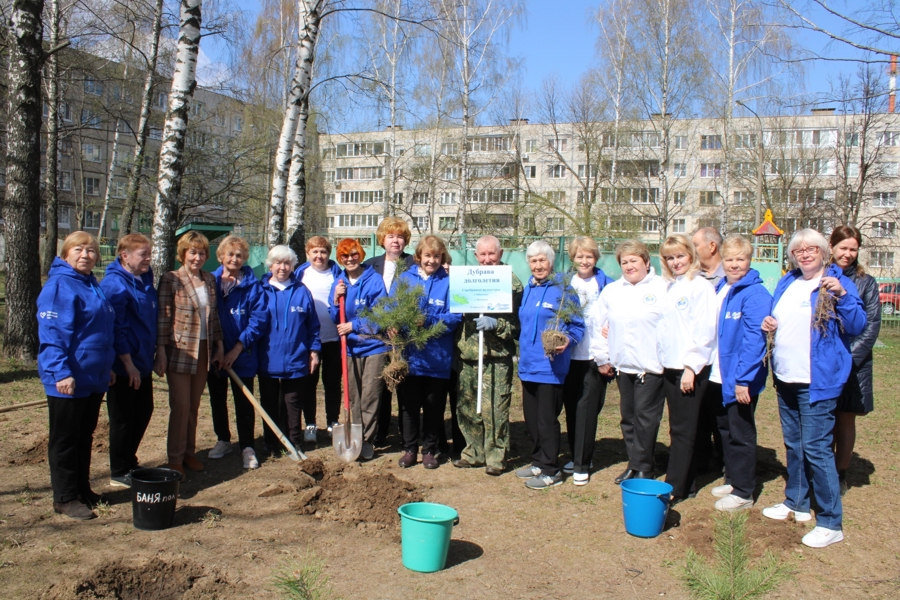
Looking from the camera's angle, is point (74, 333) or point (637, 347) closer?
point (74, 333)

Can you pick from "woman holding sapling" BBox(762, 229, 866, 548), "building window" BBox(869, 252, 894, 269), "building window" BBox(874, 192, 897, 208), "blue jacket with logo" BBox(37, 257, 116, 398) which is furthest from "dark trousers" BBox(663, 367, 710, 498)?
"building window" BBox(874, 192, 897, 208)

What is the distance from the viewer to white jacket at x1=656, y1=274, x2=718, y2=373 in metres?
4.86

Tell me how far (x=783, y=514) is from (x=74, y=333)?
4772 millimetres

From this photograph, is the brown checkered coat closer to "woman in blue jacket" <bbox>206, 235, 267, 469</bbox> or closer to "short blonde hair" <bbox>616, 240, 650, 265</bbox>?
"woman in blue jacket" <bbox>206, 235, 267, 469</bbox>

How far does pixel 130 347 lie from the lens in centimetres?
484

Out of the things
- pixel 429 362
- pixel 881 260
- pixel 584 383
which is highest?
pixel 881 260

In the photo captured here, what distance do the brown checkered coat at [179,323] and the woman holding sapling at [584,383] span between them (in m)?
2.93

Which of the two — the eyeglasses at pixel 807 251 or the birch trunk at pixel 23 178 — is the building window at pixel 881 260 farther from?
the birch trunk at pixel 23 178

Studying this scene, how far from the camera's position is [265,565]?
3879 mm

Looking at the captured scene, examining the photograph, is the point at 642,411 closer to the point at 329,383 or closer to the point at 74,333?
the point at 329,383

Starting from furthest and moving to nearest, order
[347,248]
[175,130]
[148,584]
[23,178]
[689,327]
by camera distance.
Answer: [175,130] → [23,178] → [347,248] → [689,327] → [148,584]

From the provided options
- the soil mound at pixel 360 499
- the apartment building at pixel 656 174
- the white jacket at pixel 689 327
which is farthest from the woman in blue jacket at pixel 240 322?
the apartment building at pixel 656 174

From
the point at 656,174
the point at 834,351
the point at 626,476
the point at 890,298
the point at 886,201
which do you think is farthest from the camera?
the point at 886,201

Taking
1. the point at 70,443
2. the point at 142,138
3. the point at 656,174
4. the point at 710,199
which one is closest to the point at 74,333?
the point at 70,443
